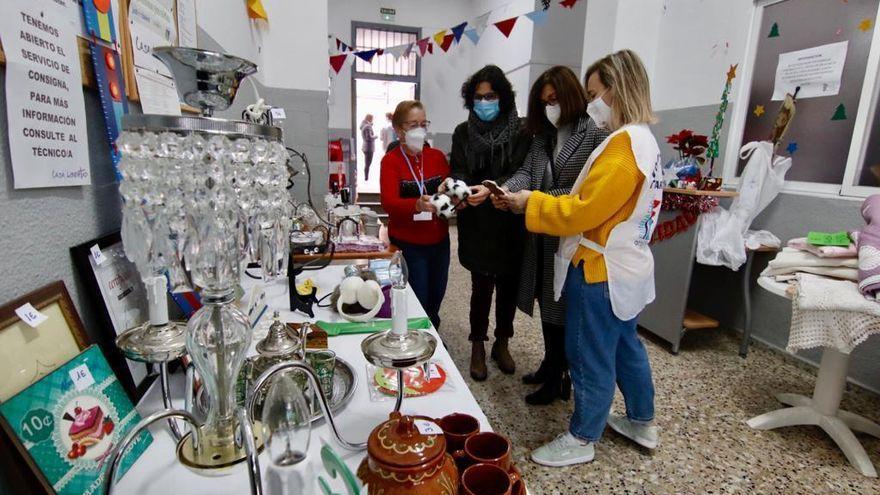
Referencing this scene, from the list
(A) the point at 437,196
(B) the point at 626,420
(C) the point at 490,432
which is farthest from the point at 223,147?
(B) the point at 626,420

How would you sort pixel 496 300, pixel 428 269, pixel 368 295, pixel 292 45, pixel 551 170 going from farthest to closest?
pixel 292 45 → pixel 496 300 → pixel 428 269 → pixel 551 170 → pixel 368 295

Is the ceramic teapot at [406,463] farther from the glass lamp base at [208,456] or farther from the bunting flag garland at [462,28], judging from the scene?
the bunting flag garland at [462,28]

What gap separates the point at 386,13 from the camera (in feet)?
21.5

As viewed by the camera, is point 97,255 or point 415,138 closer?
point 97,255

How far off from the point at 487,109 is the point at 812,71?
2.05 metres

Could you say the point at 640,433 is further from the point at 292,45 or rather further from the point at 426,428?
the point at 292,45

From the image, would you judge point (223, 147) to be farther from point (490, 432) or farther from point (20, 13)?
point (490, 432)

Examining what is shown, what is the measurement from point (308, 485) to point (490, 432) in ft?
0.89

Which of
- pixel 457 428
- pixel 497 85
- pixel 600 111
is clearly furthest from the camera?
pixel 497 85

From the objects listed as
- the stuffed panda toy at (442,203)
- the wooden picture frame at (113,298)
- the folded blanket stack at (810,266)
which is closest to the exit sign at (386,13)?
the stuffed panda toy at (442,203)

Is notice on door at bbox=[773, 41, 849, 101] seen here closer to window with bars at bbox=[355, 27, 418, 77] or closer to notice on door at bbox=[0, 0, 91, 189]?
notice on door at bbox=[0, 0, 91, 189]

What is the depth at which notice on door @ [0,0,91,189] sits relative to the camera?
1.88 feet

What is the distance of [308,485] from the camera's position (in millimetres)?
558

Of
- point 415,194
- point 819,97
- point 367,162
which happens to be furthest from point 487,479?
point 367,162
